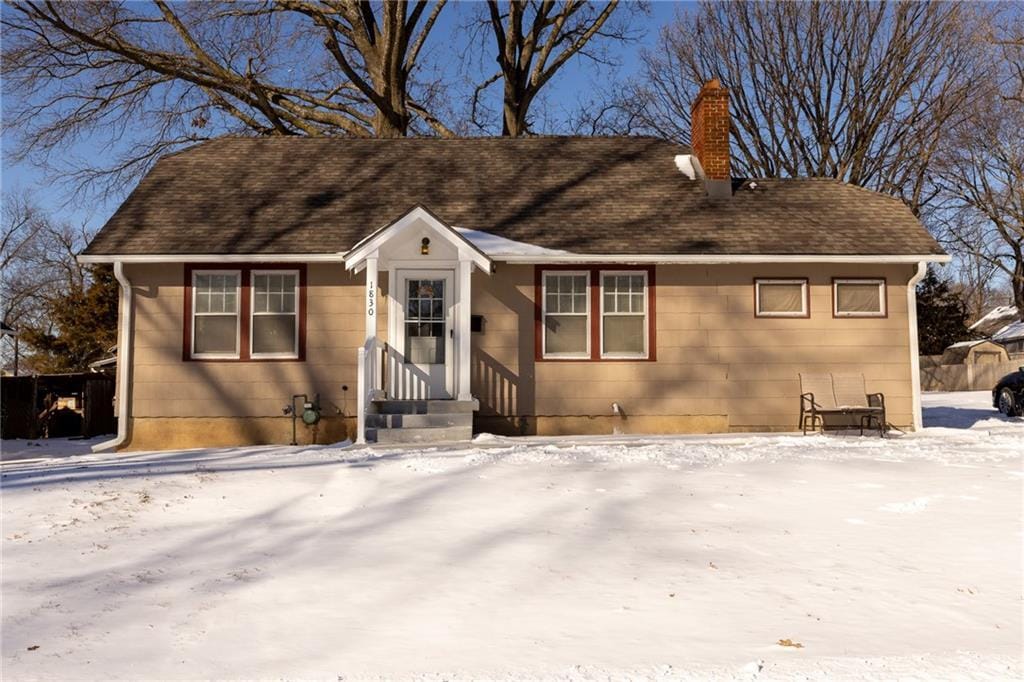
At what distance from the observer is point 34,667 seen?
13.8 ft

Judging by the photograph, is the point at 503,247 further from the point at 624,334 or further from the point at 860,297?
the point at 860,297

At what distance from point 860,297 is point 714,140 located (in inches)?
148

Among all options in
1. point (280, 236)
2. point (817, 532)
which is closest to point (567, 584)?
point (817, 532)

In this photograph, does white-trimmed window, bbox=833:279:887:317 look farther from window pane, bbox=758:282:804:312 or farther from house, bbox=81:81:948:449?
window pane, bbox=758:282:804:312

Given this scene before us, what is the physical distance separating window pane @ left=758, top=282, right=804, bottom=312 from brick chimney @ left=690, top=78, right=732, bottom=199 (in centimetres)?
206

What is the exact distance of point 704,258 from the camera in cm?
1297

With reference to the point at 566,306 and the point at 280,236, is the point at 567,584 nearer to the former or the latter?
the point at 566,306

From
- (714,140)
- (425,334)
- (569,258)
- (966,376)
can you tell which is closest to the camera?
(569,258)

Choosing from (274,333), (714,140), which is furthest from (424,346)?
(714,140)

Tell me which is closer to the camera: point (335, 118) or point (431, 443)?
point (431, 443)

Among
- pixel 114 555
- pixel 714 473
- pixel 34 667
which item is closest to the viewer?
pixel 34 667

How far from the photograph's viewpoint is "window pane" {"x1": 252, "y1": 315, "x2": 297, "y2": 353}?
43.2ft

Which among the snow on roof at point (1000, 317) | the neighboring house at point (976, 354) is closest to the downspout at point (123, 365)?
the neighboring house at point (976, 354)

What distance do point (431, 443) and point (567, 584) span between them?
21.5ft
